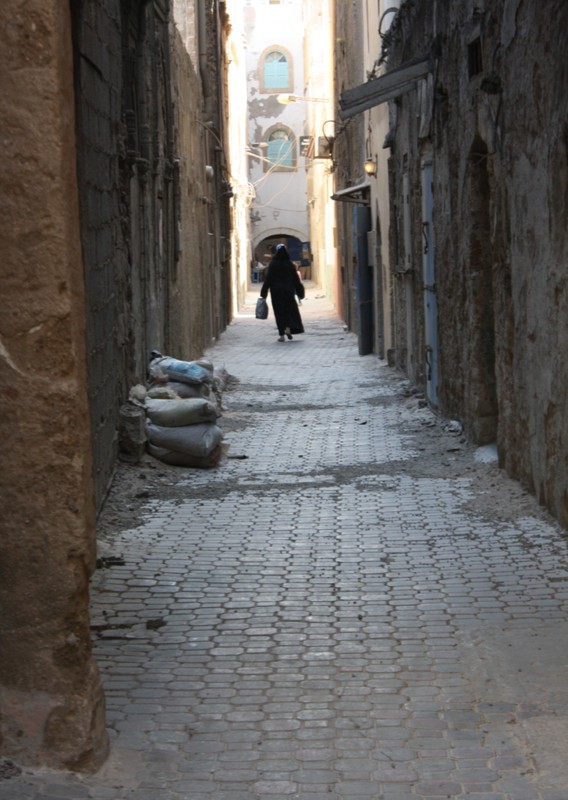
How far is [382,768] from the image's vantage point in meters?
4.00

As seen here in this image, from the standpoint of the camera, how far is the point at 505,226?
8.37 m

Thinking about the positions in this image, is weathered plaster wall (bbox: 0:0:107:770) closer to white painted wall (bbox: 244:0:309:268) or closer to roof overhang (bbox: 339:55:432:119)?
roof overhang (bbox: 339:55:432:119)

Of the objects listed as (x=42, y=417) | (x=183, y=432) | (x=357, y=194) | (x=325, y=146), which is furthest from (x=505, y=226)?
(x=325, y=146)

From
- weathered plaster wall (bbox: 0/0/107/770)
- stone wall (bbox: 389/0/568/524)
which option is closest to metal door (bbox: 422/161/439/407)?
stone wall (bbox: 389/0/568/524)

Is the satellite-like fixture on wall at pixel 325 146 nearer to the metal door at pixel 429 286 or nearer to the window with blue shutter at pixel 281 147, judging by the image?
the metal door at pixel 429 286

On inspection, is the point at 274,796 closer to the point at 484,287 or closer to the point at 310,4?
the point at 484,287

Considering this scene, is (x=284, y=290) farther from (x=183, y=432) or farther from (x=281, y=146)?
(x=281, y=146)

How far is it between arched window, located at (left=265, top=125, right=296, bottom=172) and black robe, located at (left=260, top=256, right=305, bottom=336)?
1512 inches

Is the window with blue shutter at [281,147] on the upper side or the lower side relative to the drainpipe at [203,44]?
upper

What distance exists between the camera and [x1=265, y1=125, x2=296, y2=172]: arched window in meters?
61.0

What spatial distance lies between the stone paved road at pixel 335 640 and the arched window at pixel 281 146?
5264 centimetres

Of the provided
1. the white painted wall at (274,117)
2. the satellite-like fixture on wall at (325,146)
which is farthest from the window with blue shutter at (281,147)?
the satellite-like fixture on wall at (325,146)

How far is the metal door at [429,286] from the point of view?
11703 millimetres

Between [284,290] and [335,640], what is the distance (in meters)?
17.3
